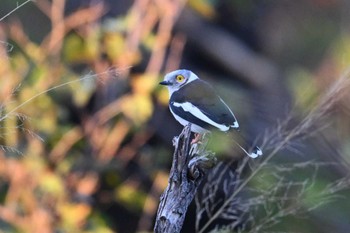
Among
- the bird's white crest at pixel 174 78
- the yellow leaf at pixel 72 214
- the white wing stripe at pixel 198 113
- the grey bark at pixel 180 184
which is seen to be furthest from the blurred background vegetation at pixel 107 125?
the grey bark at pixel 180 184

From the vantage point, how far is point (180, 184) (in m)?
3.56

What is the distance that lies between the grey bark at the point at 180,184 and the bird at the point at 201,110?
14 centimetres

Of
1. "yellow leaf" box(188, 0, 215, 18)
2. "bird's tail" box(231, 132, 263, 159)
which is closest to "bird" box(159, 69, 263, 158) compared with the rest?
"bird's tail" box(231, 132, 263, 159)

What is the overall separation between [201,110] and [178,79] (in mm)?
316

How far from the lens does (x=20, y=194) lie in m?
6.06

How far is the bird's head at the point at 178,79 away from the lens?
158 inches

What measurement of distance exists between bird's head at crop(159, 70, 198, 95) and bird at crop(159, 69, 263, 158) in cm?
2

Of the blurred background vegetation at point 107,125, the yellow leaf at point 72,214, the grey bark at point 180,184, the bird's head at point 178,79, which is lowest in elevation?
the yellow leaf at point 72,214

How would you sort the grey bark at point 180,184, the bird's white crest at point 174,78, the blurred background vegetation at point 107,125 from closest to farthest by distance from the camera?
the grey bark at point 180,184
the bird's white crest at point 174,78
the blurred background vegetation at point 107,125

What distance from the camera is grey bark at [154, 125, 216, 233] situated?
3.55 meters

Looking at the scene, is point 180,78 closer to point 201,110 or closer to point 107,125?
point 201,110

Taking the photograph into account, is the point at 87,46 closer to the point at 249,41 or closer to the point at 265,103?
the point at 265,103

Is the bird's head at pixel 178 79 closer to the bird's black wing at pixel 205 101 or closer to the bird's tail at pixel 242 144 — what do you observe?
the bird's black wing at pixel 205 101

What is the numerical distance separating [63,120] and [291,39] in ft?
9.94
